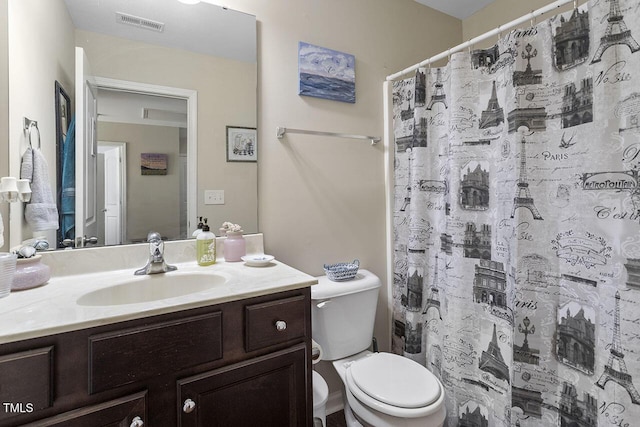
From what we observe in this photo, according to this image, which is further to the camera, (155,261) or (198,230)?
(198,230)

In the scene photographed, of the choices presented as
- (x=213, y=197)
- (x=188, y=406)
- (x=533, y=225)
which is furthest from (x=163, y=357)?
(x=533, y=225)

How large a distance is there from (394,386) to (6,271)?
54.5 inches

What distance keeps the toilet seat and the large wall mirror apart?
0.83 m

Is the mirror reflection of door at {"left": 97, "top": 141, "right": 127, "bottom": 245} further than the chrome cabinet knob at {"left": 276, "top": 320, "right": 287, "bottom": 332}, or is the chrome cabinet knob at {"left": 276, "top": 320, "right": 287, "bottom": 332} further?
the mirror reflection of door at {"left": 97, "top": 141, "right": 127, "bottom": 245}

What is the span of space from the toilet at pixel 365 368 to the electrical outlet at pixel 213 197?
61 cm

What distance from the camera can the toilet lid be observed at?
1.19 meters

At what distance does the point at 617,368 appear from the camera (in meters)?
1.07

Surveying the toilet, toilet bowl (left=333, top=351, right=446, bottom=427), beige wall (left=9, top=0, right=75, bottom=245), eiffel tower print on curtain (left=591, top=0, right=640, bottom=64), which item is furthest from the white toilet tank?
eiffel tower print on curtain (left=591, top=0, right=640, bottom=64)

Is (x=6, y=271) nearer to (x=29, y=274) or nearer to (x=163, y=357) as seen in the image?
(x=29, y=274)

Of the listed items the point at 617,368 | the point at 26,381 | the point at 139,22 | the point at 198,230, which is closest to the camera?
the point at 26,381

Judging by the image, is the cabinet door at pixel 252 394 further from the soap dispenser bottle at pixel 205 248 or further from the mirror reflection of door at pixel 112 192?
the mirror reflection of door at pixel 112 192

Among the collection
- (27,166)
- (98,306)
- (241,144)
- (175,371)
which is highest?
(241,144)

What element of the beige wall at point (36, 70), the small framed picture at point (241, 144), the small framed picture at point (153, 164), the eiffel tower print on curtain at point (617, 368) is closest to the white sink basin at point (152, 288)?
the beige wall at point (36, 70)

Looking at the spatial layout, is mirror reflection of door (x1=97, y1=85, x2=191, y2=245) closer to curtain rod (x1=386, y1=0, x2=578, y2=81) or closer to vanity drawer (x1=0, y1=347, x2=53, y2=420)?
vanity drawer (x1=0, y1=347, x2=53, y2=420)
